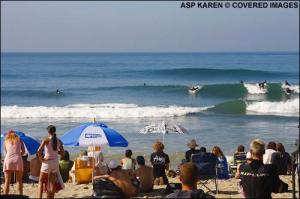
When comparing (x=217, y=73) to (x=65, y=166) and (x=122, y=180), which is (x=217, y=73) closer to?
(x=65, y=166)

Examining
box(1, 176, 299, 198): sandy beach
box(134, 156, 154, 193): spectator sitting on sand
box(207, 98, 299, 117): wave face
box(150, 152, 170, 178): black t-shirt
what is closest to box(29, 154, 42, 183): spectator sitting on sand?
box(1, 176, 299, 198): sandy beach

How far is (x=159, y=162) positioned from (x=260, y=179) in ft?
14.4

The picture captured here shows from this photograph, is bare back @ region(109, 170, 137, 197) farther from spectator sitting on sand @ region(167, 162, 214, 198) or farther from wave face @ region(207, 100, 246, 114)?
wave face @ region(207, 100, 246, 114)

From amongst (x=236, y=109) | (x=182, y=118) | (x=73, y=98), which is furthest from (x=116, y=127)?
(x=73, y=98)

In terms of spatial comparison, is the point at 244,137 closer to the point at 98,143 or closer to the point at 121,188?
the point at 98,143

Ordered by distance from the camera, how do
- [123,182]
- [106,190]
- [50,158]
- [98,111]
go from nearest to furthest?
[106,190] < [123,182] < [50,158] < [98,111]

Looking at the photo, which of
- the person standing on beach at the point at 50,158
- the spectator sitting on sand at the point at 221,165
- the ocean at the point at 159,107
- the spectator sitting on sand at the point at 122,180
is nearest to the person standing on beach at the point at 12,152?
the person standing on beach at the point at 50,158

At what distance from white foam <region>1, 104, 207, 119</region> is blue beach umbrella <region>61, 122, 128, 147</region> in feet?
56.0

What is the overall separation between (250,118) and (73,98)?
1492 cm

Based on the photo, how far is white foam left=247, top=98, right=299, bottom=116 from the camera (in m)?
28.0

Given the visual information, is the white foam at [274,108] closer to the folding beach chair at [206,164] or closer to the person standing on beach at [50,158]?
the folding beach chair at [206,164]

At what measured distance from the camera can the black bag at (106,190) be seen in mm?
6027

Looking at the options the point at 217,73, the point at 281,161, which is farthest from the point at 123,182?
the point at 217,73

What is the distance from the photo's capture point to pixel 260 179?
5.32m
